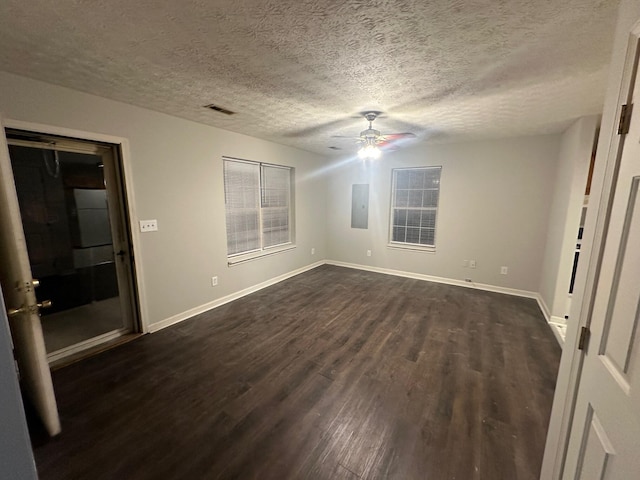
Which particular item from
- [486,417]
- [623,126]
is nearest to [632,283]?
[623,126]

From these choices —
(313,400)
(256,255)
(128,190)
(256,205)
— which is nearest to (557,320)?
(313,400)

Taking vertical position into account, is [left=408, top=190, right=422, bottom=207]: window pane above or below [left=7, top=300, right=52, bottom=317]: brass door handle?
above

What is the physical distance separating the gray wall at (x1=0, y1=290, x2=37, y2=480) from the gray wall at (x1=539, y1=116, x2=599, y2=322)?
4.30 meters

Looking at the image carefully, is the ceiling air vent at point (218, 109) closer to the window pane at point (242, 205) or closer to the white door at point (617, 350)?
the window pane at point (242, 205)

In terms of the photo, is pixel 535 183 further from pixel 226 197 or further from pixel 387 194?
pixel 226 197

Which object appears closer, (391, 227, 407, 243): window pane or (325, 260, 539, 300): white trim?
(325, 260, 539, 300): white trim

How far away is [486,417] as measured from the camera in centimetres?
183

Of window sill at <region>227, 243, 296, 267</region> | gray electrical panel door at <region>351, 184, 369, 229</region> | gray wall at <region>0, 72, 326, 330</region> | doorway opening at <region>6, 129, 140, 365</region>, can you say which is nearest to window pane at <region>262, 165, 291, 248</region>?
window sill at <region>227, 243, 296, 267</region>

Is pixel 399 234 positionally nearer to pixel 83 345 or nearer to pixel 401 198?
pixel 401 198

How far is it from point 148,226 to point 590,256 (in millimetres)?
3431

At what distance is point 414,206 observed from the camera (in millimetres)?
4918

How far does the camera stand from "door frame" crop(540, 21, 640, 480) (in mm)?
853

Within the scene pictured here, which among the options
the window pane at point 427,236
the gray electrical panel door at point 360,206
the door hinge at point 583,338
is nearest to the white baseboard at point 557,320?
the window pane at point 427,236

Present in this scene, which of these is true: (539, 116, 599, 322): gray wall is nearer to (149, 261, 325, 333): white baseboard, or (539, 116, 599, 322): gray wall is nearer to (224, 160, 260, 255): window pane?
(149, 261, 325, 333): white baseboard
